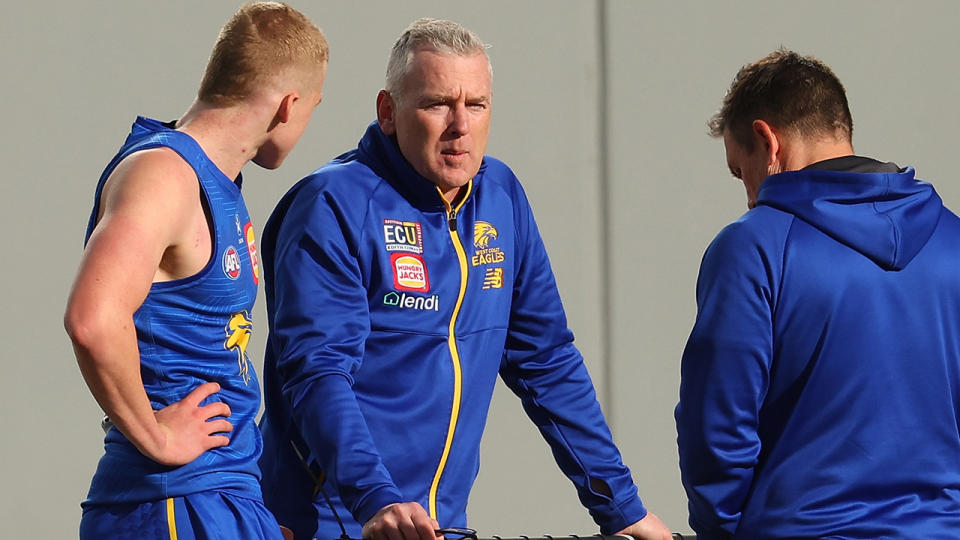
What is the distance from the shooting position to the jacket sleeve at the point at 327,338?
2031mm

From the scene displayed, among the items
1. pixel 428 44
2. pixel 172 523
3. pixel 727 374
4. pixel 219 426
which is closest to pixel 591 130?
pixel 428 44

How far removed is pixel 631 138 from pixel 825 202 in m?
2.75

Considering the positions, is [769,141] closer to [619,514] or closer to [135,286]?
[619,514]

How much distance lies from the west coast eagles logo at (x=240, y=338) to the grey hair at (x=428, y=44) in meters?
0.67

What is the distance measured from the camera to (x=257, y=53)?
6.30 feet

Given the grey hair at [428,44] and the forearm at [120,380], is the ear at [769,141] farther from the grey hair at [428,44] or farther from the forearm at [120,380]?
the forearm at [120,380]

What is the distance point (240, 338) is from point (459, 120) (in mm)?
668

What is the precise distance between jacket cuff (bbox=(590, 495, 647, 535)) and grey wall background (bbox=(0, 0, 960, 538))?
2.10 metres

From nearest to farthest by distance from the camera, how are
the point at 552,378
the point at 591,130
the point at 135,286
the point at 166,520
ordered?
the point at 135,286
the point at 166,520
the point at 552,378
the point at 591,130

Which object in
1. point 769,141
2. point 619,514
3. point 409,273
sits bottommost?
point 619,514

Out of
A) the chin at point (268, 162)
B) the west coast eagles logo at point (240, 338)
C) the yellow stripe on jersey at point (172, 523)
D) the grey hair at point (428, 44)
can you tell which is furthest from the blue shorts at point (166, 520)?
the grey hair at point (428, 44)

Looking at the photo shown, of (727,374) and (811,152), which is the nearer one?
(727,374)

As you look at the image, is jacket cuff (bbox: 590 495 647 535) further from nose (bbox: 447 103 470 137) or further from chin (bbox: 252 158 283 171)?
chin (bbox: 252 158 283 171)

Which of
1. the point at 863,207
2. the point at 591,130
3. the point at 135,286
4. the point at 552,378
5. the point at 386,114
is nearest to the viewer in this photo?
the point at 135,286
